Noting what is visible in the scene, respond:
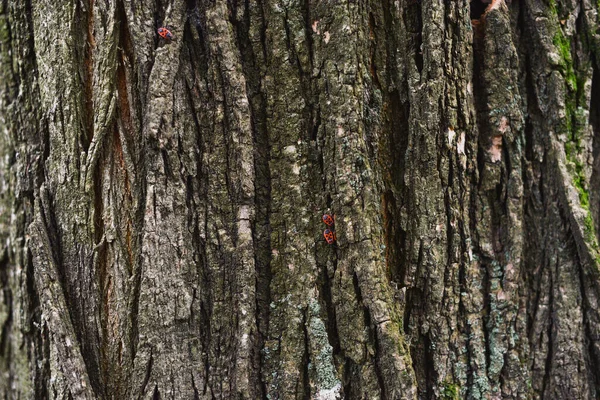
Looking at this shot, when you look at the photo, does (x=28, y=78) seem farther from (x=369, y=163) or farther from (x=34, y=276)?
(x=369, y=163)

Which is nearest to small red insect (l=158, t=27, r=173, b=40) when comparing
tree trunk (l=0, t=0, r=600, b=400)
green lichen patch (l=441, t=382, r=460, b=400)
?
tree trunk (l=0, t=0, r=600, b=400)

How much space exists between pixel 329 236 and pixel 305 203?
12cm

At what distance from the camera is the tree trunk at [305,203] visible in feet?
4.70

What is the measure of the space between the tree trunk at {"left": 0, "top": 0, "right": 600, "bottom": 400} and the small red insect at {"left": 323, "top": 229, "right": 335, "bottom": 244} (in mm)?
24

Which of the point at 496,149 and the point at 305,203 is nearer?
the point at 305,203

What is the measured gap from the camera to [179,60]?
1429 millimetres

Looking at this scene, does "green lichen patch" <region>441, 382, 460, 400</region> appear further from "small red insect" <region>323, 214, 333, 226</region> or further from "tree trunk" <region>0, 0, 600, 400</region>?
"small red insect" <region>323, 214, 333, 226</region>

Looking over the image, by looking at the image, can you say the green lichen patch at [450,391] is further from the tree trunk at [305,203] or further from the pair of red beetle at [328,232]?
the pair of red beetle at [328,232]

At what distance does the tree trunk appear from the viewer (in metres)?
1.43

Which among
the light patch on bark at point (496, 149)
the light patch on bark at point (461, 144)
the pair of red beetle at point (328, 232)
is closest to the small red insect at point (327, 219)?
the pair of red beetle at point (328, 232)

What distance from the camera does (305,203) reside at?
1.46m

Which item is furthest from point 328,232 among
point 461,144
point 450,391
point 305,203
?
point 450,391

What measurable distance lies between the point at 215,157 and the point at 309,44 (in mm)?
445

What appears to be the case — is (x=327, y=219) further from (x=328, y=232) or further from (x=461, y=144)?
(x=461, y=144)
